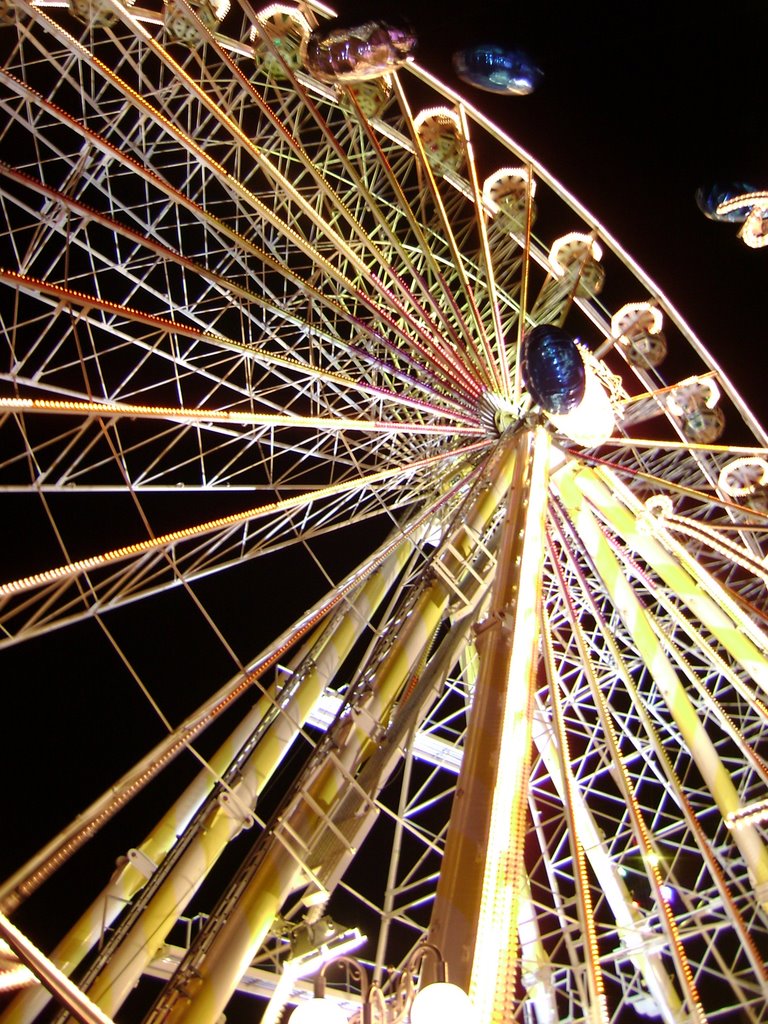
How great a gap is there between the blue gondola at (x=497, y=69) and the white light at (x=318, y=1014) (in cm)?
921

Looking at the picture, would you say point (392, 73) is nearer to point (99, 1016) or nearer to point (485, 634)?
point (485, 634)

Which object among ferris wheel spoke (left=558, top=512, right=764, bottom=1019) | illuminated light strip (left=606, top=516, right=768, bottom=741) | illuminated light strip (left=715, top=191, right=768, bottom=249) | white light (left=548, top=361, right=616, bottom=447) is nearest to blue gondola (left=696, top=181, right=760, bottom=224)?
illuminated light strip (left=715, top=191, right=768, bottom=249)

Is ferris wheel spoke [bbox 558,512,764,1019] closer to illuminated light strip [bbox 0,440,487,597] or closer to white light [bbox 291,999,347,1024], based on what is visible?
illuminated light strip [bbox 0,440,487,597]

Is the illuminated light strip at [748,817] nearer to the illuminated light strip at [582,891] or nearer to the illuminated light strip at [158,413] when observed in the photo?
the illuminated light strip at [582,891]

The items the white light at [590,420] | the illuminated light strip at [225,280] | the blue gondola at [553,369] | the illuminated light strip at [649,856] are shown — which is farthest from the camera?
the white light at [590,420]

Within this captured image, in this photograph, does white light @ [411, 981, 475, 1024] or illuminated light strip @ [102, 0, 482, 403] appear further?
illuminated light strip @ [102, 0, 482, 403]

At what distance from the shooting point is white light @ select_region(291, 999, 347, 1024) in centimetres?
321

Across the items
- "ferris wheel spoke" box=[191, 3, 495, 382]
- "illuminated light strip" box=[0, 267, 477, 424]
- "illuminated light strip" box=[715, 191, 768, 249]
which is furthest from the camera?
"illuminated light strip" box=[715, 191, 768, 249]

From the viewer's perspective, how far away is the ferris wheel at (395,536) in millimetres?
6086

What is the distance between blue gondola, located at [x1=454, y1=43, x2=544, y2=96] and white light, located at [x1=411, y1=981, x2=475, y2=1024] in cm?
916

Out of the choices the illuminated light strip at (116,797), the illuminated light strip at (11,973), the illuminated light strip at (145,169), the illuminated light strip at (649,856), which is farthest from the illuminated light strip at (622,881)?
the illuminated light strip at (11,973)

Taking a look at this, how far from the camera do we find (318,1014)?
127 inches

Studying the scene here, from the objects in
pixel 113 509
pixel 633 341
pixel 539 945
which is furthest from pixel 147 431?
pixel 539 945

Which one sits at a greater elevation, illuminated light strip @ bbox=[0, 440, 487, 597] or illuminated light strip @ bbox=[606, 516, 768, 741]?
illuminated light strip @ bbox=[606, 516, 768, 741]
